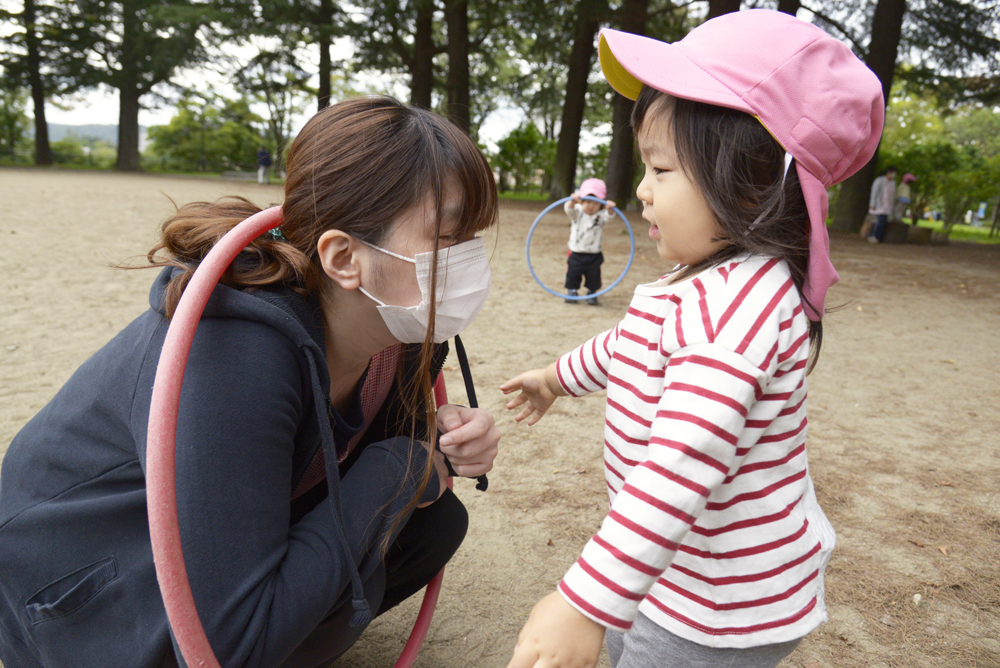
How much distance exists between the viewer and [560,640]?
3.57 feet

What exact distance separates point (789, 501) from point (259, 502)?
1031 millimetres

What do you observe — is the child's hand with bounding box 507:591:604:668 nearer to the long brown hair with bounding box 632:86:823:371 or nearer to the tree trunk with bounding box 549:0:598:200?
the long brown hair with bounding box 632:86:823:371

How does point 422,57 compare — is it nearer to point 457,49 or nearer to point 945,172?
point 457,49

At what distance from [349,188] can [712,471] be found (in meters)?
0.96

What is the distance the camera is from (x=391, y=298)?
Result: 1.63 meters

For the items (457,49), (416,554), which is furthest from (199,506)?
(457,49)

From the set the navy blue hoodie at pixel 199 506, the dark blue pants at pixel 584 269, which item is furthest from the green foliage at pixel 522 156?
the navy blue hoodie at pixel 199 506

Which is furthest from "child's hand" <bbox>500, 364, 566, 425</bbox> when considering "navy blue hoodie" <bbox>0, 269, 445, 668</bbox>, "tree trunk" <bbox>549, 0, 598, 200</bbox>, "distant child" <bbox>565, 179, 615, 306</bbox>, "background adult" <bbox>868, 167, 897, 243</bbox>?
"tree trunk" <bbox>549, 0, 598, 200</bbox>

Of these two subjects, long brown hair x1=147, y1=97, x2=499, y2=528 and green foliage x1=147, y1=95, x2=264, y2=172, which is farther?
green foliage x1=147, y1=95, x2=264, y2=172

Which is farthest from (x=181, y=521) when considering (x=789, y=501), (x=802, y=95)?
(x=802, y=95)

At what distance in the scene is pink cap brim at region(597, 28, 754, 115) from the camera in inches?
49.4

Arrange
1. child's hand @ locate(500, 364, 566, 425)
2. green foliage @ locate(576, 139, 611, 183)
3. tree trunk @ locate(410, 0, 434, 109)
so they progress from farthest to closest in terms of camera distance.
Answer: green foliage @ locate(576, 139, 611, 183), tree trunk @ locate(410, 0, 434, 109), child's hand @ locate(500, 364, 566, 425)

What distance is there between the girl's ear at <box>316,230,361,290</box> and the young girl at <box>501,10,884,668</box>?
64 cm

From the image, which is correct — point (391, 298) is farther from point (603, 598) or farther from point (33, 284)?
point (33, 284)
